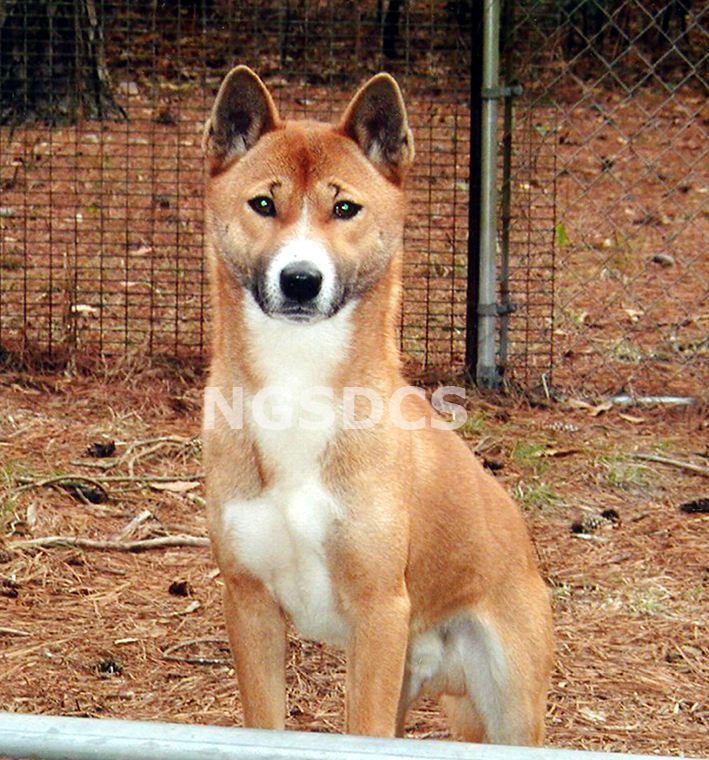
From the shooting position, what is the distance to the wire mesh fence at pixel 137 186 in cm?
600

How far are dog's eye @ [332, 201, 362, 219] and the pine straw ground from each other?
1.36m

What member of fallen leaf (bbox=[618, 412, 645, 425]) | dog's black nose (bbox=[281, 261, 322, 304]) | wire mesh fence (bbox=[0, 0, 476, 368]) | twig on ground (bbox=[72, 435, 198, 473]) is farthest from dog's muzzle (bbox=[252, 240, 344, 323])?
fallen leaf (bbox=[618, 412, 645, 425])

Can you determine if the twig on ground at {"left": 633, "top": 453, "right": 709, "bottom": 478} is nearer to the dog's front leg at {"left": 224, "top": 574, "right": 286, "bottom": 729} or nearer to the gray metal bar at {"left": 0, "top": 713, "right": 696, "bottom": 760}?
the dog's front leg at {"left": 224, "top": 574, "right": 286, "bottom": 729}

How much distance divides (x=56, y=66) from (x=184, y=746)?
21.2ft

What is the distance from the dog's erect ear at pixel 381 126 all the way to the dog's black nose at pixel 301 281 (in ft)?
1.42

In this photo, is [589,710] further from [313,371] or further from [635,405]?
[635,405]

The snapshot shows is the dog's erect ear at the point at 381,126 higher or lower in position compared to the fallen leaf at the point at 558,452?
higher

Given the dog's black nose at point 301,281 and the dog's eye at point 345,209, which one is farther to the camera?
the dog's eye at point 345,209

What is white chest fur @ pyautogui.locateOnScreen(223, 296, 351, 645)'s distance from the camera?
2.81 metres

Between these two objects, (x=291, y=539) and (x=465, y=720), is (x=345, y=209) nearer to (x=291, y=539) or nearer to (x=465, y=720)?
(x=291, y=539)

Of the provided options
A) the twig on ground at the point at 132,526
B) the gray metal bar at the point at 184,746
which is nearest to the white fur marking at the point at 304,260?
the gray metal bar at the point at 184,746

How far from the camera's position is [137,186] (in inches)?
332

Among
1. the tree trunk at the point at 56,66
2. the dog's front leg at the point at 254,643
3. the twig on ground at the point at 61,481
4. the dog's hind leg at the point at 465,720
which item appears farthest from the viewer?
the tree trunk at the point at 56,66

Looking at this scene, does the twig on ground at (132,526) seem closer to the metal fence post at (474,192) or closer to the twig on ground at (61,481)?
the twig on ground at (61,481)
